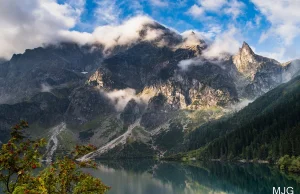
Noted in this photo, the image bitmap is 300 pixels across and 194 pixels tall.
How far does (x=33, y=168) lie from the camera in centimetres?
A: 2153

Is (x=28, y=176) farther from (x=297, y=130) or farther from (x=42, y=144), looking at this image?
(x=297, y=130)

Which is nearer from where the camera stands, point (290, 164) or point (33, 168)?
point (33, 168)

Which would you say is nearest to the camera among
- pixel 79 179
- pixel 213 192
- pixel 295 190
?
pixel 79 179

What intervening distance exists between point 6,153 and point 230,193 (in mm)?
104824

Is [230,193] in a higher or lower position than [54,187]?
lower

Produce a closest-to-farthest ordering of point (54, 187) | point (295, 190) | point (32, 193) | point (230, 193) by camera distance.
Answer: point (32, 193)
point (54, 187)
point (295, 190)
point (230, 193)

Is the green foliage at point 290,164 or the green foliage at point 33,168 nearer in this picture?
the green foliage at point 33,168

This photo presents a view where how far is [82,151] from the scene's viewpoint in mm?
23734

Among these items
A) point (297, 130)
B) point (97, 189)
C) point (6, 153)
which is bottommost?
point (97, 189)

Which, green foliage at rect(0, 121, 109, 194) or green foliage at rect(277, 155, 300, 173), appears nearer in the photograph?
green foliage at rect(0, 121, 109, 194)

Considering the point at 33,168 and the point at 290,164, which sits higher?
the point at 33,168

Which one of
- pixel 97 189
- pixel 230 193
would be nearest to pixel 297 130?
pixel 230 193

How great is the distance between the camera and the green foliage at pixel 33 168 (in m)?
21.3

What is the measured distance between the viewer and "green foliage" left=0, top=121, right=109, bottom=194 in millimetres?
21342
